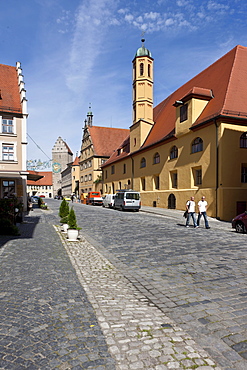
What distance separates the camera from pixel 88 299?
475cm

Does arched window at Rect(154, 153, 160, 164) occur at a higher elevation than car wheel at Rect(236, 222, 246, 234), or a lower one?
higher

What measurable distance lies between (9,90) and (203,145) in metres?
20.4

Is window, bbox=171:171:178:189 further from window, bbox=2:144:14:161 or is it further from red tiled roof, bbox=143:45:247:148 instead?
window, bbox=2:144:14:161

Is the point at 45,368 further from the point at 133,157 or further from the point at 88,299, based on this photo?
the point at 133,157

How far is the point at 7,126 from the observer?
2628 cm

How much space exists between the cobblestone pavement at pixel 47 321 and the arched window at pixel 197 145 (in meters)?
→ 17.8

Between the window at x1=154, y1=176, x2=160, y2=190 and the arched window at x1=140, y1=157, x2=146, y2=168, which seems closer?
the window at x1=154, y1=176, x2=160, y2=190

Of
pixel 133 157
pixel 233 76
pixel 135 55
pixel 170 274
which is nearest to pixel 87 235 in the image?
pixel 170 274

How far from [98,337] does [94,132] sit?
194 ft

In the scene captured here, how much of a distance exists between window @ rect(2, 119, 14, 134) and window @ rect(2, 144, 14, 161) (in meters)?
1.35

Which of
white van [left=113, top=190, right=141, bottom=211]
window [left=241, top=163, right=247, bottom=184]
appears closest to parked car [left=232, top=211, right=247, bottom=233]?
window [left=241, top=163, right=247, bottom=184]

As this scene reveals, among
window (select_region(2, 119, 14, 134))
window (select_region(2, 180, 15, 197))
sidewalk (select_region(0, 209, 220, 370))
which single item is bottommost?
sidewalk (select_region(0, 209, 220, 370))

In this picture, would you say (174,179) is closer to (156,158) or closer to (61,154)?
(156,158)

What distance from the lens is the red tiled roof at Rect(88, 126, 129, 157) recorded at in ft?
189
